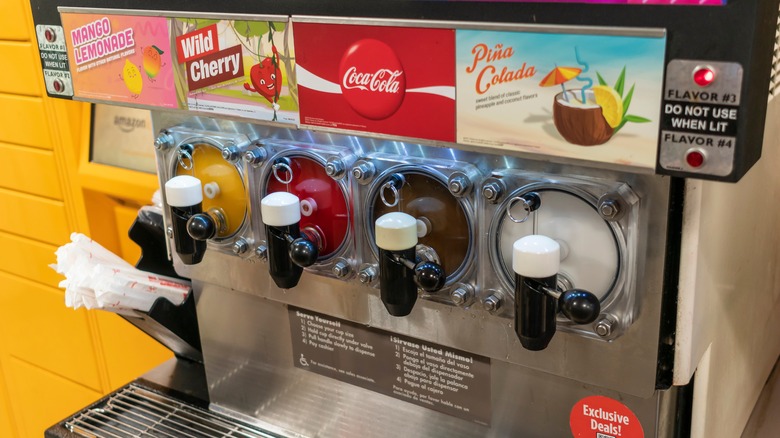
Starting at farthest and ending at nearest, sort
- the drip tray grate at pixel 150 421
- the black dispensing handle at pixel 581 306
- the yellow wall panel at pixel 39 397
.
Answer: the yellow wall panel at pixel 39 397, the drip tray grate at pixel 150 421, the black dispensing handle at pixel 581 306

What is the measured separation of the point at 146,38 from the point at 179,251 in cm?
31

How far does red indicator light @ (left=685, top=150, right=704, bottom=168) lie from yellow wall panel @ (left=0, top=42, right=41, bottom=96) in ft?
5.84

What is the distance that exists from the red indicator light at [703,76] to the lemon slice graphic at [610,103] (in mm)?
70

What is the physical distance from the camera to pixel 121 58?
1132 millimetres

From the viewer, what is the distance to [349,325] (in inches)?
45.6

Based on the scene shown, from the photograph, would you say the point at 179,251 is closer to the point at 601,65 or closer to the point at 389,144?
the point at 389,144

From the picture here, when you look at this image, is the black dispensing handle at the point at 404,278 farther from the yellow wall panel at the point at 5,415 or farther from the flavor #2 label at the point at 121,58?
the yellow wall panel at the point at 5,415

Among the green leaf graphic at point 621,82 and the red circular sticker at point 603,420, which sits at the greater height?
the green leaf graphic at point 621,82

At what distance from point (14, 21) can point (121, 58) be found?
43.0 inches

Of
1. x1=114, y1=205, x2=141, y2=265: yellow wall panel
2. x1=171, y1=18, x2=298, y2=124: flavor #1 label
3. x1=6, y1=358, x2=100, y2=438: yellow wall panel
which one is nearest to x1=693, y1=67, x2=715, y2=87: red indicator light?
x1=171, y1=18, x2=298, y2=124: flavor #1 label

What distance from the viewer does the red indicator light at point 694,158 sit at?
0.71 m

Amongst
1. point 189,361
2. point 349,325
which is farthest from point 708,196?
point 189,361

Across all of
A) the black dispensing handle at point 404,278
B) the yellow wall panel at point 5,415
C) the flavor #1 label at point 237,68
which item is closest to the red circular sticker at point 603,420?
the black dispensing handle at point 404,278

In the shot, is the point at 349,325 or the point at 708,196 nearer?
the point at 708,196
